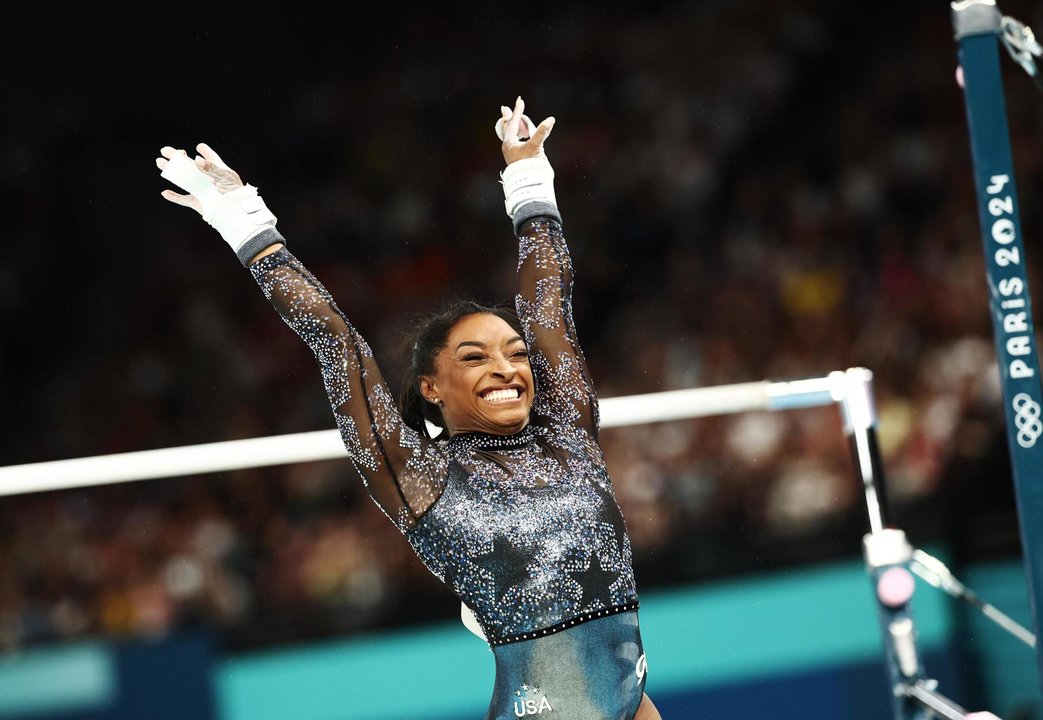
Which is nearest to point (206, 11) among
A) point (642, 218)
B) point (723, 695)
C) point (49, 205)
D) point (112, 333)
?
point (49, 205)

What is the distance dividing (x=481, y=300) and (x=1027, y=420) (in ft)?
16.2

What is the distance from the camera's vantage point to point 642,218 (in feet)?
24.9

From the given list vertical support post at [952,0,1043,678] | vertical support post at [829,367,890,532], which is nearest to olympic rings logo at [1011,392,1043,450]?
vertical support post at [952,0,1043,678]

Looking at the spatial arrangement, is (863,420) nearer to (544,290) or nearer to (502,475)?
(544,290)

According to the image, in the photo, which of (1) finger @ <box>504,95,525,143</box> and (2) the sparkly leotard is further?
(1) finger @ <box>504,95,525,143</box>

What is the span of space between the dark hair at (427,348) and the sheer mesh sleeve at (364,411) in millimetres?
256

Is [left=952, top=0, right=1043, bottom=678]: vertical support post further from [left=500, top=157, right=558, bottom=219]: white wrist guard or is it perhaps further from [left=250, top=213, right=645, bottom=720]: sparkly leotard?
[left=500, top=157, right=558, bottom=219]: white wrist guard

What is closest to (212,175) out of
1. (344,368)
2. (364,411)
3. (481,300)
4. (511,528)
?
(344,368)

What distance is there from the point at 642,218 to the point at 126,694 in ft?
14.3

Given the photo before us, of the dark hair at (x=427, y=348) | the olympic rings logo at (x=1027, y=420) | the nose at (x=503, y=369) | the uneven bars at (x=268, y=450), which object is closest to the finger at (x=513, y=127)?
the dark hair at (x=427, y=348)

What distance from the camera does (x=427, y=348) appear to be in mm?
2908

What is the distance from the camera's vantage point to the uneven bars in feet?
9.89

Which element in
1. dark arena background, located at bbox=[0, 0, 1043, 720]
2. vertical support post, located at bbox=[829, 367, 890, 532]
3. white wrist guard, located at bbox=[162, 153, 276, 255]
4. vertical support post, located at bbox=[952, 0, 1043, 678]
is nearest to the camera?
vertical support post, located at bbox=[952, 0, 1043, 678]

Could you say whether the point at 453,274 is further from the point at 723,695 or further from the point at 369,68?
the point at 723,695
